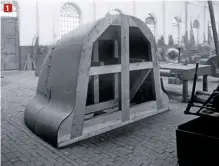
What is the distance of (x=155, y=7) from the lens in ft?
64.6

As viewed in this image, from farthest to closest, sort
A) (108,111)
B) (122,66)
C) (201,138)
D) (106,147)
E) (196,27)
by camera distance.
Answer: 1. (196,27)
2. (108,111)
3. (122,66)
4. (106,147)
5. (201,138)

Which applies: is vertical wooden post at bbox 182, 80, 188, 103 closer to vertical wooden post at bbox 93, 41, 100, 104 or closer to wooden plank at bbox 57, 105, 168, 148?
wooden plank at bbox 57, 105, 168, 148

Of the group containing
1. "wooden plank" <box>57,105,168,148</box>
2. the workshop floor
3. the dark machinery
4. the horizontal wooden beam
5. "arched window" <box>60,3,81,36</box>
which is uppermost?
"arched window" <box>60,3,81,36</box>

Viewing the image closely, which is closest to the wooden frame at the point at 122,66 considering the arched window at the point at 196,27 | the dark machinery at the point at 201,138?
the dark machinery at the point at 201,138

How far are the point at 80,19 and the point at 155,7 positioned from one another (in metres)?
7.04

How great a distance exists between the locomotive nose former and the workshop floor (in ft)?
0.51

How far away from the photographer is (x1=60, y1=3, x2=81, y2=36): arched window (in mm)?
14898

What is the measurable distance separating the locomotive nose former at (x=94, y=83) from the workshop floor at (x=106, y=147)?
15 cm

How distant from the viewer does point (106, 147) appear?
328 centimetres

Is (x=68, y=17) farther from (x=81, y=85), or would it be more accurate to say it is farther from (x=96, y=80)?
(x=81, y=85)

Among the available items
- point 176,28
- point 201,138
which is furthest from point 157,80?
point 176,28

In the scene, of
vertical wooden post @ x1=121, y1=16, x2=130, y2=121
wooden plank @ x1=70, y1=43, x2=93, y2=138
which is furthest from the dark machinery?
vertical wooden post @ x1=121, y1=16, x2=130, y2=121

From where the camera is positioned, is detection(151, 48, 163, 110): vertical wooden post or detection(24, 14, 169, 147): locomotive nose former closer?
detection(24, 14, 169, 147): locomotive nose former

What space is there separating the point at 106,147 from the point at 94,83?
126 centimetres
